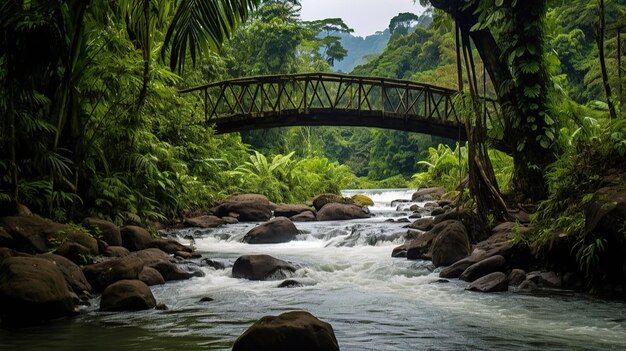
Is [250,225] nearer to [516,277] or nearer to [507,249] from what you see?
[507,249]

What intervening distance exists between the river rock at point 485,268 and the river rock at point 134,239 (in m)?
4.61

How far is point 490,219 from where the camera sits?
9750 mm

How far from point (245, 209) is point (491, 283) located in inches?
359

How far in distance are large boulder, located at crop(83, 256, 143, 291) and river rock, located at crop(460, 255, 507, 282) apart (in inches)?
156

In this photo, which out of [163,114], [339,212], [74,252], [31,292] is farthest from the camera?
→ [339,212]

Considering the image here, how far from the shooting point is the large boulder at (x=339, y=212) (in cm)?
1569

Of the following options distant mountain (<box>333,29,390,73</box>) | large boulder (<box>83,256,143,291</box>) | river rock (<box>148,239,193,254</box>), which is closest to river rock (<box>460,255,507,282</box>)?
large boulder (<box>83,256,143,291</box>)

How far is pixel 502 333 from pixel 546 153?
5941mm

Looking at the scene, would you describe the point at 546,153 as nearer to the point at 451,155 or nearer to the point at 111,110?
the point at 111,110

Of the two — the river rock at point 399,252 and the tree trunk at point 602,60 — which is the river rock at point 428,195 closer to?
the river rock at point 399,252

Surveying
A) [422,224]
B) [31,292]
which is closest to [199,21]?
[31,292]

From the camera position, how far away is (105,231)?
888cm

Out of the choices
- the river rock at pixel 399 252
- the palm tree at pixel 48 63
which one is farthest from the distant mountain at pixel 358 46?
the palm tree at pixel 48 63

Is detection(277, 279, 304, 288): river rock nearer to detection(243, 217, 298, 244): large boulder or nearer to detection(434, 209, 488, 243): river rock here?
detection(434, 209, 488, 243): river rock
